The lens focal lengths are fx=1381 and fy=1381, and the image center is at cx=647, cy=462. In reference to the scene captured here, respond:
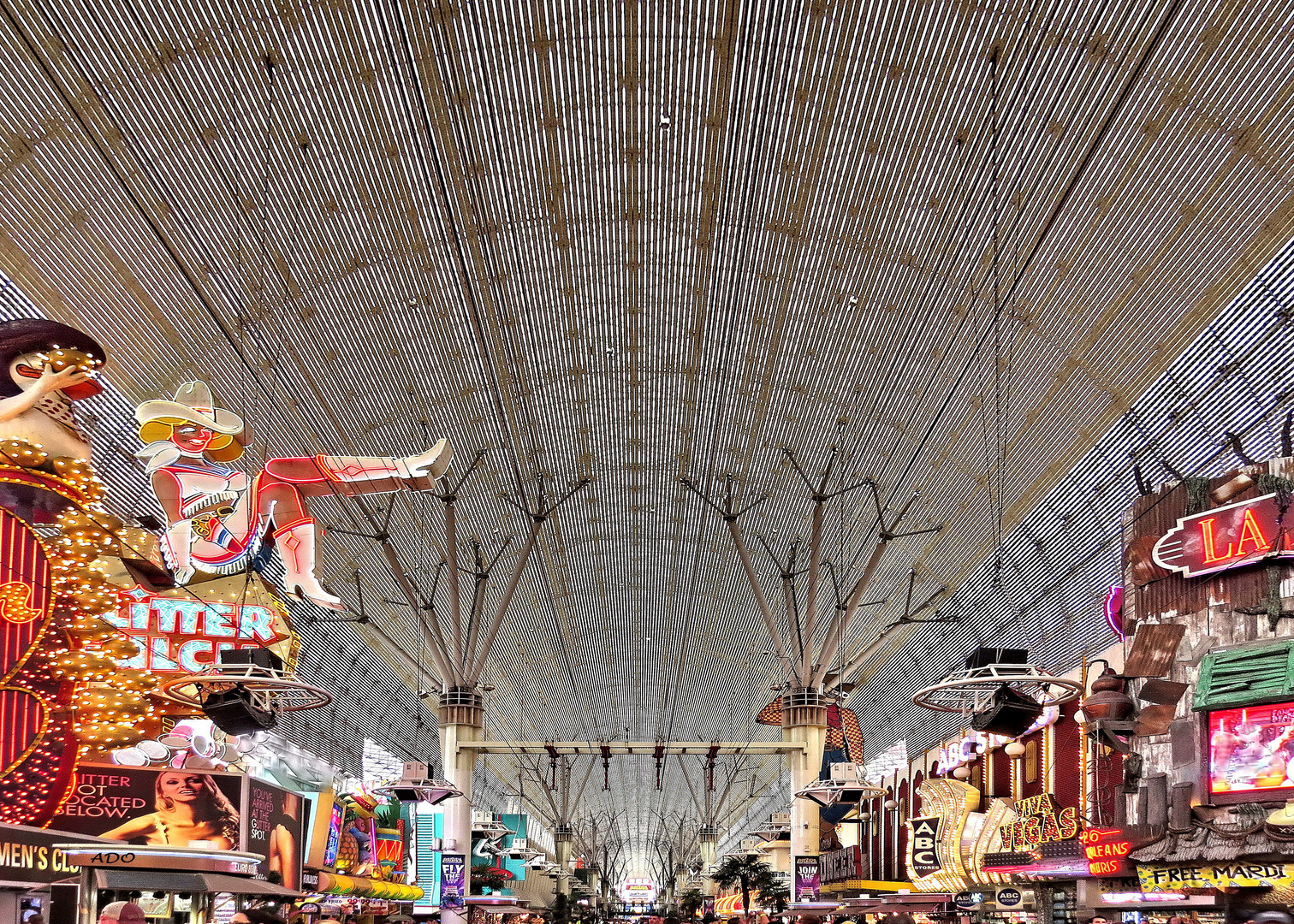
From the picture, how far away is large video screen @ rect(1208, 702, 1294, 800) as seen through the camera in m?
15.4

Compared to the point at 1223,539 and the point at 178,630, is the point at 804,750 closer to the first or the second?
the point at 178,630

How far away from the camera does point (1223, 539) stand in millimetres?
16734

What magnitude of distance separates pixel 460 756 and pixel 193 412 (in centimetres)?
2054

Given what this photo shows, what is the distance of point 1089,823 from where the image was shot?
2050 centimetres

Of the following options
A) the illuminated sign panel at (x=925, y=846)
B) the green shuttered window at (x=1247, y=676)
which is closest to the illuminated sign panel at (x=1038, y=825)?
the illuminated sign panel at (x=925, y=846)

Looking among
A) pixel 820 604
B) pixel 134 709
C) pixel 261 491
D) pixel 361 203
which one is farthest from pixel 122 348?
pixel 820 604

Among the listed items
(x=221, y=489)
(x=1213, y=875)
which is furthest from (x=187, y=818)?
(x=1213, y=875)

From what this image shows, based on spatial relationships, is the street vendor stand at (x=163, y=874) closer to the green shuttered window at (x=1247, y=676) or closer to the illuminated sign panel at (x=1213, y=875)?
the illuminated sign panel at (x=1213, y=875)

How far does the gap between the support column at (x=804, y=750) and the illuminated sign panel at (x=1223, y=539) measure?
18.0 metres

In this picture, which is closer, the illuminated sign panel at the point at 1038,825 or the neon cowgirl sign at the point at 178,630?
the neon cowgirl sign at the point at 178,630

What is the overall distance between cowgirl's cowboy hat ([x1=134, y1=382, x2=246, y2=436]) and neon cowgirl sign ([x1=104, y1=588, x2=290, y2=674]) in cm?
408

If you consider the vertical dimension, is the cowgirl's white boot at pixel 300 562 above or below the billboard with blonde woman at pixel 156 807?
above

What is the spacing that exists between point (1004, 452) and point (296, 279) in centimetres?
1478

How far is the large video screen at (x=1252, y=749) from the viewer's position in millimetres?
15430
